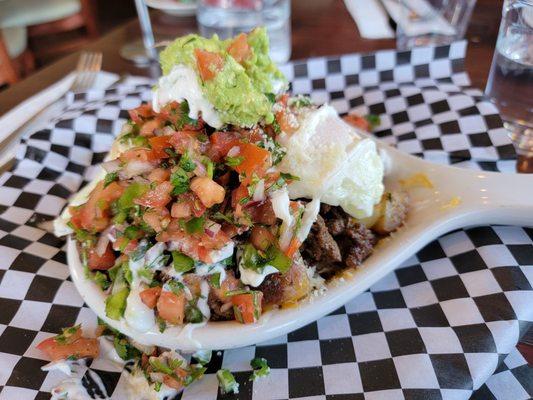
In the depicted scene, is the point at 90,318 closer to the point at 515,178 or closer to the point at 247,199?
the point at 247,199

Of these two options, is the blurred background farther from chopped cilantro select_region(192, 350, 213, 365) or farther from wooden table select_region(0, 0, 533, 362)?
chopped cilantro select_region(192, 350, 213, 365)

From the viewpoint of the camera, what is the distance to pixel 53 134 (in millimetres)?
1849

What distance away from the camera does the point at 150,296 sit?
1.16 metres

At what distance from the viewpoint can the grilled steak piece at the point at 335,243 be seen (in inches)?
50.9

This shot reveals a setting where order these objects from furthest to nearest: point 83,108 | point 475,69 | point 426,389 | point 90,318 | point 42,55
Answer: point 42,55 → point 475,69 → point 83,108 → point 90,318 → point 426,389

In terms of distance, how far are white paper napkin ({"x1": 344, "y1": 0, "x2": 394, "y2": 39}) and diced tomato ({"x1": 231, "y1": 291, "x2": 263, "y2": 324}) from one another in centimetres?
196

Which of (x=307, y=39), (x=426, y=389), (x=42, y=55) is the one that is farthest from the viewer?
(x=42, y=55)

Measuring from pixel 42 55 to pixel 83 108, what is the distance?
2885 mm

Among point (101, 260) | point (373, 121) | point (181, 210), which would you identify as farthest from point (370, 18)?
point (101, 260)

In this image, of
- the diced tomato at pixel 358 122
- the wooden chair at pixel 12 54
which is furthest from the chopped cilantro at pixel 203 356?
the wooden chair at pixel 12 54

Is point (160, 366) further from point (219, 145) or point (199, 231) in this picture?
point (219, 145)

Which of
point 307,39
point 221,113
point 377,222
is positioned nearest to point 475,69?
point 307,39

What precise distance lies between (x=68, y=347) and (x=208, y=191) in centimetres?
56

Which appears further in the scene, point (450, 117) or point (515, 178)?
point (450, 117)
